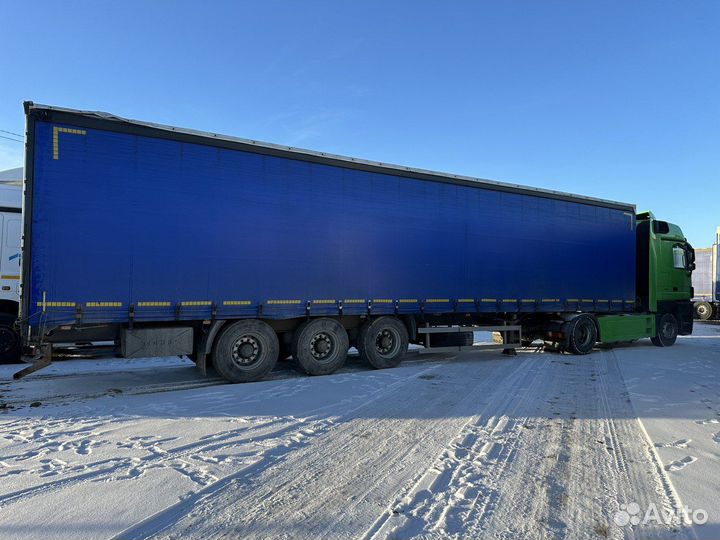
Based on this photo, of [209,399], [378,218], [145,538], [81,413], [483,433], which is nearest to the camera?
[145,538]

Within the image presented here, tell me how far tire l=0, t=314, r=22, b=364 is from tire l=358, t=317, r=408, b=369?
7.04 m

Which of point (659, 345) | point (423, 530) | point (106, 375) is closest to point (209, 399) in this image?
point (106, 375)

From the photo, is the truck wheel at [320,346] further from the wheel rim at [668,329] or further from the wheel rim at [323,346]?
the wheel rim at [668,329]

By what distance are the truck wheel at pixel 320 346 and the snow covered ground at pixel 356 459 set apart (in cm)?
57

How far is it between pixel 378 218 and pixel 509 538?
6.78 metres

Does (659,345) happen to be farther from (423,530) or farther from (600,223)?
(423,530)

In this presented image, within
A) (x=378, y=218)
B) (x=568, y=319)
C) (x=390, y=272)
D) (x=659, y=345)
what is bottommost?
(x=659, y=345)

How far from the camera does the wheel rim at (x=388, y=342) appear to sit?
376 inches

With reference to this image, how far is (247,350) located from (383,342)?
9.54 ft

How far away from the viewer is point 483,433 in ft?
16.9

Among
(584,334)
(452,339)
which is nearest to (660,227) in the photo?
(584,334)

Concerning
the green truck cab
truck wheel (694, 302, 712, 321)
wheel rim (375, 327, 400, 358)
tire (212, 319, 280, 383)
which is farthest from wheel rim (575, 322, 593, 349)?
truck wheel (694, 302, 712, 321)

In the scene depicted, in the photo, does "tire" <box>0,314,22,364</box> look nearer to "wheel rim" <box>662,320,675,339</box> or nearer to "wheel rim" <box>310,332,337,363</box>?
"wheel rim" <box>310,332,337,363</box>

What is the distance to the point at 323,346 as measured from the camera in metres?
8.76
